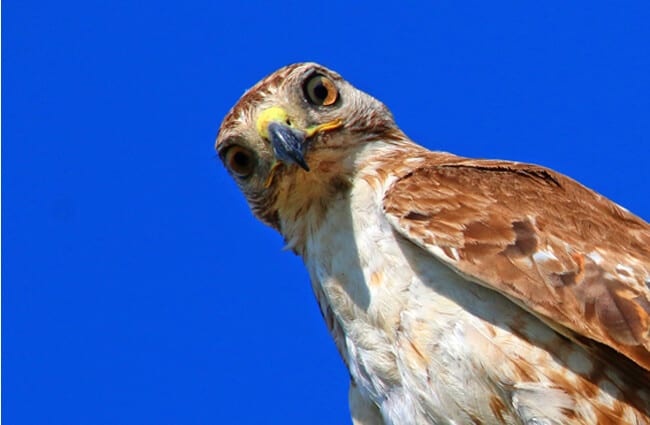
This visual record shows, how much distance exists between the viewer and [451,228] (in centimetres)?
648

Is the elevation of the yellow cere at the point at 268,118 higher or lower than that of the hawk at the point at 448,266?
higher

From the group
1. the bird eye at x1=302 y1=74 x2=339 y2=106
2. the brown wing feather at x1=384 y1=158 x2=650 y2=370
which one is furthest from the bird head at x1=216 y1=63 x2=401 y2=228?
the brown wing feather at x1=384 y1=158 x2=650 y2=370

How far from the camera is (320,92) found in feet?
25.6

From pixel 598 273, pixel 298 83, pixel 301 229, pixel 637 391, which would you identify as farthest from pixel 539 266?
pixel 298 83

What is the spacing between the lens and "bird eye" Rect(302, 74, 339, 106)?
7.72 metres

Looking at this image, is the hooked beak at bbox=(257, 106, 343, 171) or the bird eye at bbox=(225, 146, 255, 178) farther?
the bird eye at bbox=(225, 146, 255, 178)

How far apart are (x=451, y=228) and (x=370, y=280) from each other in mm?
568

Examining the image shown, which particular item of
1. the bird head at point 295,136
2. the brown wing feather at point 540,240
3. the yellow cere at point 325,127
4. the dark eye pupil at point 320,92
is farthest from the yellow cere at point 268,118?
the brown wing feather at point 540,240

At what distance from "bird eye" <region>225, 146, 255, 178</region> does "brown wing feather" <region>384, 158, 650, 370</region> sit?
103cm

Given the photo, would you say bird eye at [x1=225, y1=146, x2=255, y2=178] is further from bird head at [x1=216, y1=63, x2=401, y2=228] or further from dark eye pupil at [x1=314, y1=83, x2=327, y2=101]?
dark eye pupil at [x1=314, y1=83, x2=327, y2=101]

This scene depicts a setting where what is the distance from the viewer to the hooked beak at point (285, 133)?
7145 mm

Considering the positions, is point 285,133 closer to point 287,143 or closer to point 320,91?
point 287,143

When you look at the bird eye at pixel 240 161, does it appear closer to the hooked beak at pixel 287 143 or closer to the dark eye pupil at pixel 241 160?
the dark eye pupil at pixel 241 160

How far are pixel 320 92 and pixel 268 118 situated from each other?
490mm
